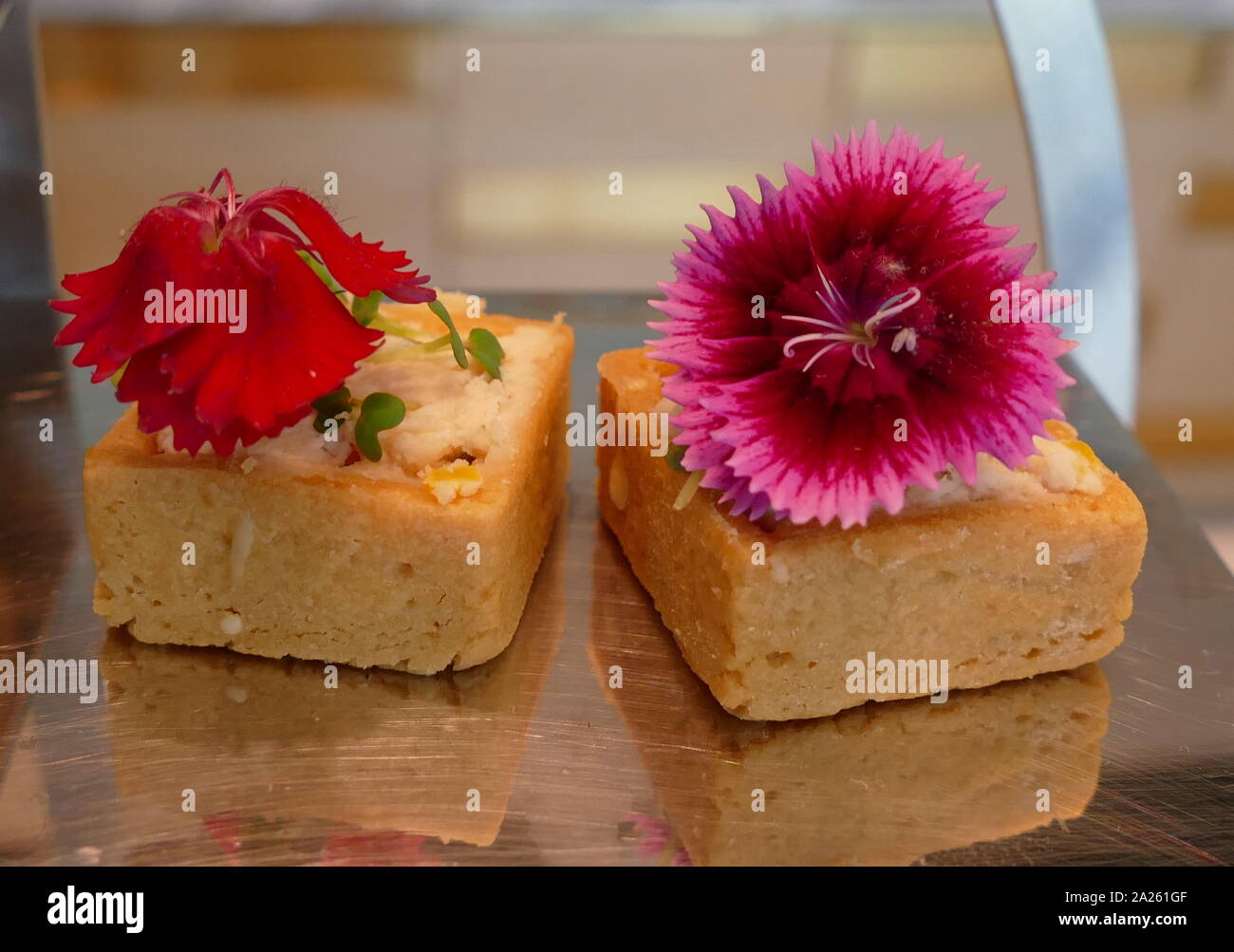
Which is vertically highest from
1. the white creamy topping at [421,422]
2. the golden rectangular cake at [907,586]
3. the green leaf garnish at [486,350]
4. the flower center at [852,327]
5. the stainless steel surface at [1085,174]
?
the stainless steel surface at [1085,174]

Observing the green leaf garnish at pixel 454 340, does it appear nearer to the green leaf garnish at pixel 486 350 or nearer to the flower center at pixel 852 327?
the green leaf garnish at pixel 486 350

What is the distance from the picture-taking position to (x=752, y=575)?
116cm

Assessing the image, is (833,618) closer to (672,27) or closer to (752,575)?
(752,575)

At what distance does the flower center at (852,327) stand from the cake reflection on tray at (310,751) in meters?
0.42

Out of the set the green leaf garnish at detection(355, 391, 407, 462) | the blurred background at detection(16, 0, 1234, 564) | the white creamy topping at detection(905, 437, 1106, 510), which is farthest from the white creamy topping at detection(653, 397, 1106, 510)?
the blurred background at detection(16, 0, 1234, 564)

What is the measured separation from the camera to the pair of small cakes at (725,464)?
116 centimetres

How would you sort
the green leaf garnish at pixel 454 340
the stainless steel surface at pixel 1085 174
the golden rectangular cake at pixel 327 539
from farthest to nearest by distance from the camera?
the stainless steel surface at pixel 1085 174
the green leaf garnish at pixel 454 340
the golden rectangular cake at pixel 327 539

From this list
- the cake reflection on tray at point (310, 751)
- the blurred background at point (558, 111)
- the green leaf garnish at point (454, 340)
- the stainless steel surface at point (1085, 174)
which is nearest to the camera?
the cake reflection on tray at point (310, 751)

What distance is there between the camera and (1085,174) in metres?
1.91

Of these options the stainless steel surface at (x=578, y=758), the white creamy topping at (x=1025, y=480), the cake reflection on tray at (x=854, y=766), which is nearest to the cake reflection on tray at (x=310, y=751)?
the stainless steel surface at (x=578, y=758)

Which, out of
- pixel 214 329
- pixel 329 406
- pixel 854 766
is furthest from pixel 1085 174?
pixel 214 329

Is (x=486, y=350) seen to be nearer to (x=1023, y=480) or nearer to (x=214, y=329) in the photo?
(x=214, y=329)

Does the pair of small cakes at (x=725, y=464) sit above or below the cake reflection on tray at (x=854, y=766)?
above

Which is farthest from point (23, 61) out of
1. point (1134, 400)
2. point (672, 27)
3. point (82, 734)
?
point (672, 27)
